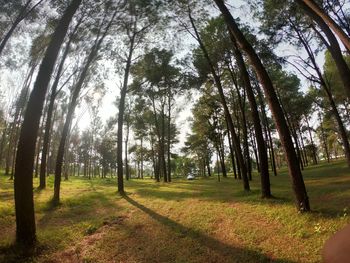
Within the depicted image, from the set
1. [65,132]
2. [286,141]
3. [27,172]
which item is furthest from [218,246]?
[65,132]

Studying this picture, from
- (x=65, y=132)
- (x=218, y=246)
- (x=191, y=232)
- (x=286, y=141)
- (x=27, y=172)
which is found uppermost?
(x=65, y=132)

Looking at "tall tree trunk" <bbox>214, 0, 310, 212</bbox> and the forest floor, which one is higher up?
"tall tree trunk" <bbox>214, 0, 310, 212</bbox>

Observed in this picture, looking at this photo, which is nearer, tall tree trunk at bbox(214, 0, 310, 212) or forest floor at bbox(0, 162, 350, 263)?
forest floor at bbox(0, 162, 350, 263)

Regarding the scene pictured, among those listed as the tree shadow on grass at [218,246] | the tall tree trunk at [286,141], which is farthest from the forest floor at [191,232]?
the tall tree trunk at [286,141]

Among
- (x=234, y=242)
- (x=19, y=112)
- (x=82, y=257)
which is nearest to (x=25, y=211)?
(x=82, y=257)

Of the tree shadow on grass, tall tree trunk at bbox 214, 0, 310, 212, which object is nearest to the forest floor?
the tree shadow on grass

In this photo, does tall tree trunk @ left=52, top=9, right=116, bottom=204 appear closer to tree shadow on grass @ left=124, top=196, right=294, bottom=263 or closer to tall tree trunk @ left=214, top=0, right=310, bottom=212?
tree shadow on grass @ left=124, top=196, right=294, bottom=263

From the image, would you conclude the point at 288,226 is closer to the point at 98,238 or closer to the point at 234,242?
the point at 234,242

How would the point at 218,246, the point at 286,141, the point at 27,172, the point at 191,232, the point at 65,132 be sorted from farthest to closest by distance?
the point at 65,132 < the point at 286,141 < the point at 191,232 < the point at 27,172 < the point at 218,246

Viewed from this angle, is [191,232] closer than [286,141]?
Yes

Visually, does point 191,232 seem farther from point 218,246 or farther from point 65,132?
point 65,132

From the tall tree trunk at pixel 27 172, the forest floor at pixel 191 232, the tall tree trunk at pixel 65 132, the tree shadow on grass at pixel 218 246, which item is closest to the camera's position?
the tree shadow on grass at pixel 218 246

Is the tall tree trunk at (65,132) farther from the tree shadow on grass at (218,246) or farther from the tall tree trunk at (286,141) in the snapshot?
the tall tree trunk at (286,141)

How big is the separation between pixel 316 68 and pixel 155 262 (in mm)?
18681
